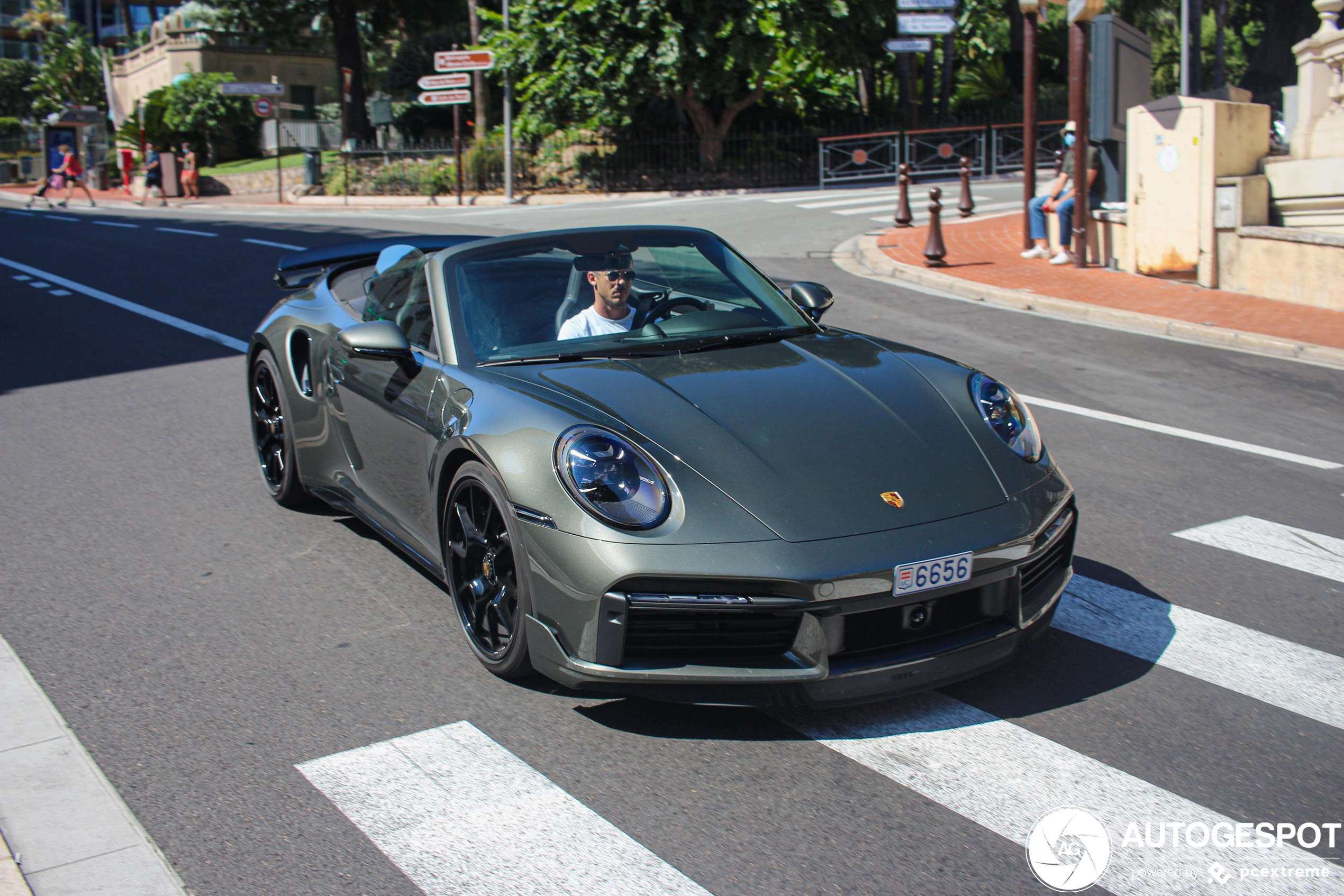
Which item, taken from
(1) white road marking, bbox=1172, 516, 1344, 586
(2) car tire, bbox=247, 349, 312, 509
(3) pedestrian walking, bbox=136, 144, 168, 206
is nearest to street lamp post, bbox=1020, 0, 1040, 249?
(1) white road marking, bbox=1172, 516, 1344, 586

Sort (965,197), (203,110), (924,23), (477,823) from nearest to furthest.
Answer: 1. (477,823)
2. (965,197)
3. (924,23)
4. (203,110)

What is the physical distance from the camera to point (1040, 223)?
1531 centimetres

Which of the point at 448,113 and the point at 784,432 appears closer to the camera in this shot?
the point at 784,432

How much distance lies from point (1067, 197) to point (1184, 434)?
27.2 feet

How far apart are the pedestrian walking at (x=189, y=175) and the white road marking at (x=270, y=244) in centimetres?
2323

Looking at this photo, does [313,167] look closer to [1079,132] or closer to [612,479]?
[1079,132]

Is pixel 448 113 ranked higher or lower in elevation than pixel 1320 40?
higher

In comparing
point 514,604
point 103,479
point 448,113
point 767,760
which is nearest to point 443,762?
point 514,604

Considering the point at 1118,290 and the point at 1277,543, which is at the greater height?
the point at 1118,290

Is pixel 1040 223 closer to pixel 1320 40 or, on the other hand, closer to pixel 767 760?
pixel 1320 40

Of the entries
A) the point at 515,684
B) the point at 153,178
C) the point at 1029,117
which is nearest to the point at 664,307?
the point at 515,684

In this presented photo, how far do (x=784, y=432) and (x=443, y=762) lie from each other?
1.41 metres

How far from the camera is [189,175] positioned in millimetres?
40438

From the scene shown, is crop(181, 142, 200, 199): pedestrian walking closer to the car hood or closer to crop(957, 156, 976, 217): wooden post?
crop(957, 156, 976, 217): wooden post
